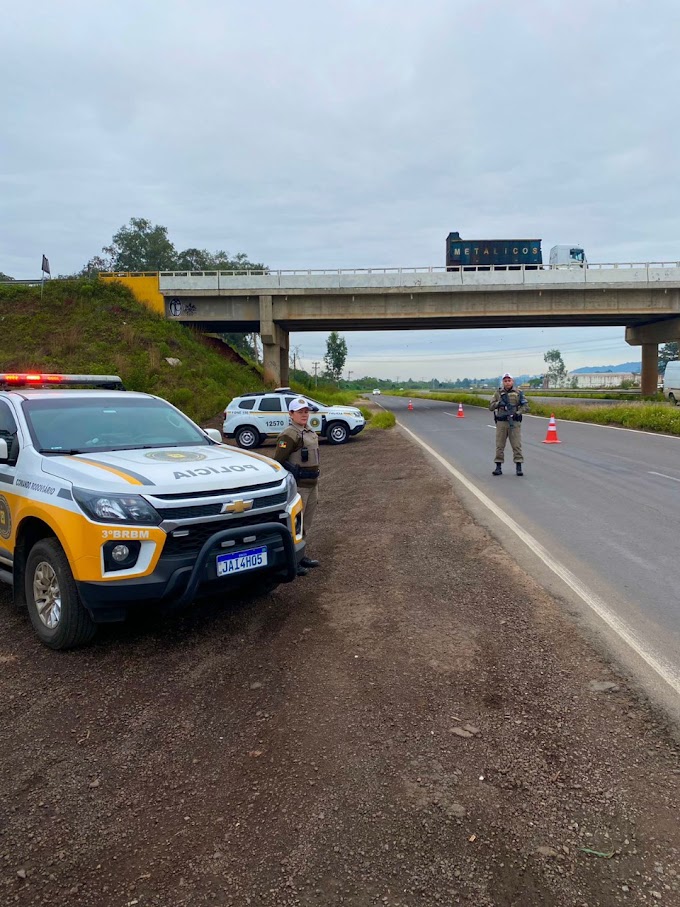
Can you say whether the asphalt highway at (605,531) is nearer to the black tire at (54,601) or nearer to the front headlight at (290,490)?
the front headlight at (290,490)

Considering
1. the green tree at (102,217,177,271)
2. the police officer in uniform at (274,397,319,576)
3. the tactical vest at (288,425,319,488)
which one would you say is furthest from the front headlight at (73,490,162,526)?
the green tree at (102,217,177,271)

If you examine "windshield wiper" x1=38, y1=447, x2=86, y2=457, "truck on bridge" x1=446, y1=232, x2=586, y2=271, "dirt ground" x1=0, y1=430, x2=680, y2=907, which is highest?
"truck on bridge" x1=446, y1=232, x2=586, y2=271

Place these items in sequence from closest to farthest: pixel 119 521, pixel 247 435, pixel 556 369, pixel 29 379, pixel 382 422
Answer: pixel 119 521 < pixel 29 379 < pixel 247 435 < pixel 382 422 < pixel 556 369

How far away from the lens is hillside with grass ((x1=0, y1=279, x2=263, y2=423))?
26891 millimetres

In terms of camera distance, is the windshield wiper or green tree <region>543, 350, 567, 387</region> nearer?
the windshield wiper

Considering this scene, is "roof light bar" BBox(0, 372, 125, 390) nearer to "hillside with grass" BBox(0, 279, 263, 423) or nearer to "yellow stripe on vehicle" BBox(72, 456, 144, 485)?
"yellow stripe on vehicle" BBox(72, 456, 144, 485)

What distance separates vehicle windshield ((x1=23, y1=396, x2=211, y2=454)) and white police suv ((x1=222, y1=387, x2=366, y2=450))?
13.2m

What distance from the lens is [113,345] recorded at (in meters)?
30.0

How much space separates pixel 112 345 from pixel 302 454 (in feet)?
88.2

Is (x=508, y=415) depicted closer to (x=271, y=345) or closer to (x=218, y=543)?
(x=218, y=543)

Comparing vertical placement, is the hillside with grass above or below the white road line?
above

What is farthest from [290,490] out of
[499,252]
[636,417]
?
[499,252]

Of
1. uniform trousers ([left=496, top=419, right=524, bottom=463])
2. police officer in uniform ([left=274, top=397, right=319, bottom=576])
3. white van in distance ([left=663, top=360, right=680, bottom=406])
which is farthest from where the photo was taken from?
white van in distance ([left=663, top=360, right=680, bottom=406])

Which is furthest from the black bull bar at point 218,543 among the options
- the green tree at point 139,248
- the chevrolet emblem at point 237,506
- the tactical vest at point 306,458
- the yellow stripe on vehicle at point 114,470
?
the green tree at point 139,248
